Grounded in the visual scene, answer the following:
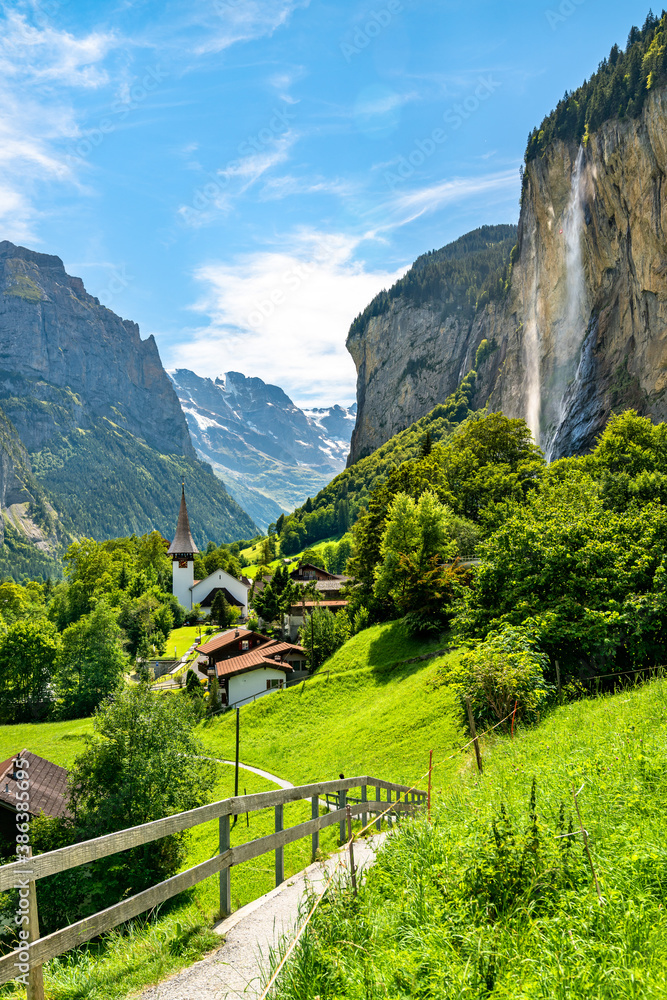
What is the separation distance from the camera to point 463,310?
199 metres

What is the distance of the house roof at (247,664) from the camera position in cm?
5330

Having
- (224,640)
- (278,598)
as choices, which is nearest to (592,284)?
(278,598)

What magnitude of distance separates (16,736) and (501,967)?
6332 centimetres

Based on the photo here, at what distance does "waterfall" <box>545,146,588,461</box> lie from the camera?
82750mm

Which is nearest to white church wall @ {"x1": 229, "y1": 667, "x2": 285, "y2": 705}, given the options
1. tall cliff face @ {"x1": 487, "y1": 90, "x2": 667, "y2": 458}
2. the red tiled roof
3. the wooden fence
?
the red tiled roof

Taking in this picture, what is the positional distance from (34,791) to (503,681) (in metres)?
19.7

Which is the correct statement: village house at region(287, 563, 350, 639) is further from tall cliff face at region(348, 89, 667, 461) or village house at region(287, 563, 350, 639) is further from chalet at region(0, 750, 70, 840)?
chalet at region(0, 750, 70, 840)

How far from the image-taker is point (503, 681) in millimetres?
14594

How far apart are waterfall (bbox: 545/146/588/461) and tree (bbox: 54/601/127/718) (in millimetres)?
61467

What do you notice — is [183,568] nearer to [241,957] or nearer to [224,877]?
[224,877]

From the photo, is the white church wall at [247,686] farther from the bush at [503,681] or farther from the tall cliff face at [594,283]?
the tall cliff face at [594,283]

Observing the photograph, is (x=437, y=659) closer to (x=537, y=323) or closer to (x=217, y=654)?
(x=217, y=654)

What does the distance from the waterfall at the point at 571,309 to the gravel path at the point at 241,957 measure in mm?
82876

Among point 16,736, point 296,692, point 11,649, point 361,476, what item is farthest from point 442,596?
point 361,476
